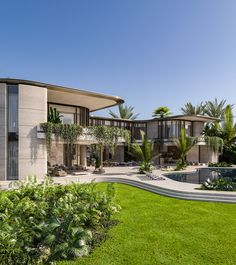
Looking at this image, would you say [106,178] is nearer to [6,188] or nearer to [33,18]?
Answer: [6,188]

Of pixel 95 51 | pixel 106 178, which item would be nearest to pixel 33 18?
pixel 95 51

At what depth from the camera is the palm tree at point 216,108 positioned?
125ft

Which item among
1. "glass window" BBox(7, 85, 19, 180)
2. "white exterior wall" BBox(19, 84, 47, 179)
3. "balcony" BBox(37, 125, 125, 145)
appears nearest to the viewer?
"glass window" BBox(7, 85, 19, 180)

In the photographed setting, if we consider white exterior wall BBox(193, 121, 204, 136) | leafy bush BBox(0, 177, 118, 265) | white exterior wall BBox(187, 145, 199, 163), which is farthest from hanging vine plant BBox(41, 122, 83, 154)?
white exterior wall BBox(187, 145, 199, 163)

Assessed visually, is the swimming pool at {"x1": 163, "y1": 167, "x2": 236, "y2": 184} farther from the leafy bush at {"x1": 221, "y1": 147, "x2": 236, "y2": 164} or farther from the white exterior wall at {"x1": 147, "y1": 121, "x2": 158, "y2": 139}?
the white exterior wall at {"x1": 147, "y1": 121, "x2": 158, "y2": 139}

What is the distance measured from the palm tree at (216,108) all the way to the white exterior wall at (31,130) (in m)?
32.4

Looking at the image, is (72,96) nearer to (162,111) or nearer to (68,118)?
(68,118)

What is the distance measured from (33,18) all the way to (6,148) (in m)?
8.31

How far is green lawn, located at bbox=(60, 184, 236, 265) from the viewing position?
15.1ft

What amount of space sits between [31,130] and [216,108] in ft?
111

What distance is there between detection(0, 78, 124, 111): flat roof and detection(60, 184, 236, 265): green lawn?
32.9 ft

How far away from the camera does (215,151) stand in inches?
1043

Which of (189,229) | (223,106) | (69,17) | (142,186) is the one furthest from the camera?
(223,106)

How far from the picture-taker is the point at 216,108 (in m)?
38.7
